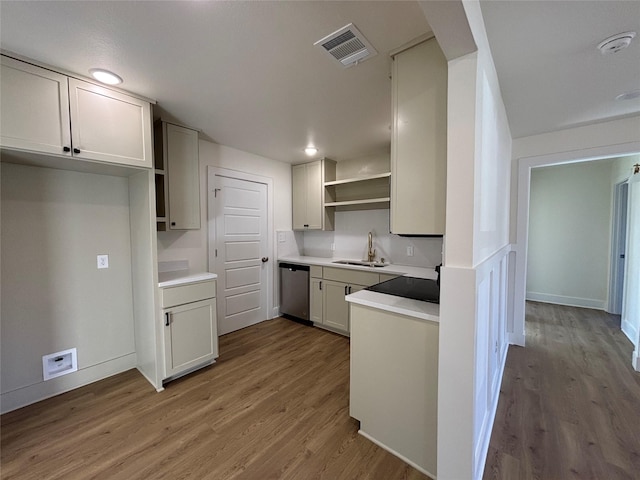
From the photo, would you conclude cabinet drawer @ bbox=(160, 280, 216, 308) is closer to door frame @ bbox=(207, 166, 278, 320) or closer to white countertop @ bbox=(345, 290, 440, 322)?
door frame @ bbox=(207, 166, 278, 320)

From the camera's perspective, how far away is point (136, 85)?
6.16 ft

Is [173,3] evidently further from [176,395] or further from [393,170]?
[176,395]

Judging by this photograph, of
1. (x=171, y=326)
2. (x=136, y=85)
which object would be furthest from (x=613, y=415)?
(x=136, y=85)

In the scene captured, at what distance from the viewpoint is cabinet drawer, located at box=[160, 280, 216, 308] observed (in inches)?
87.5

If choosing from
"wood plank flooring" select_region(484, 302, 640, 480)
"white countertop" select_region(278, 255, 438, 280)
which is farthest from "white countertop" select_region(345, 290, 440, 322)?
"white countertop" select_region(278, 255, 438, 280)

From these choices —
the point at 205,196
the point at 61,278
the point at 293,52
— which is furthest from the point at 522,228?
the point at 61,278

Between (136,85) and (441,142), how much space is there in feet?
7.06

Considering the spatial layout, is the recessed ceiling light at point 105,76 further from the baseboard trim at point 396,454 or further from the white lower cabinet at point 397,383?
the baseboard trim at point 396,454

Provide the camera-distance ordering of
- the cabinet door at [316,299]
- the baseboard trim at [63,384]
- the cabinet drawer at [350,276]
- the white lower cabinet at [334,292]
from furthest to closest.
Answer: the cabinet door at [316,299] < the white lower cabinet at [334,292] < the cabinet drawer at [350,276] < the baseboard trim at [63,384]

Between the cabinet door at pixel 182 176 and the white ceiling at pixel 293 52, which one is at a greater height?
the white ceiling at pixel 293 52

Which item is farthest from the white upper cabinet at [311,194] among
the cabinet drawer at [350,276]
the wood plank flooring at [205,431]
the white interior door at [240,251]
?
the wood plank flooring at [205,431]

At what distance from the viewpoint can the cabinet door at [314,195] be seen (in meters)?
3.83

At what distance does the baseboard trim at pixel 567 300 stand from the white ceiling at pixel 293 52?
134 inches

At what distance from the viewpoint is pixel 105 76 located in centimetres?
177
